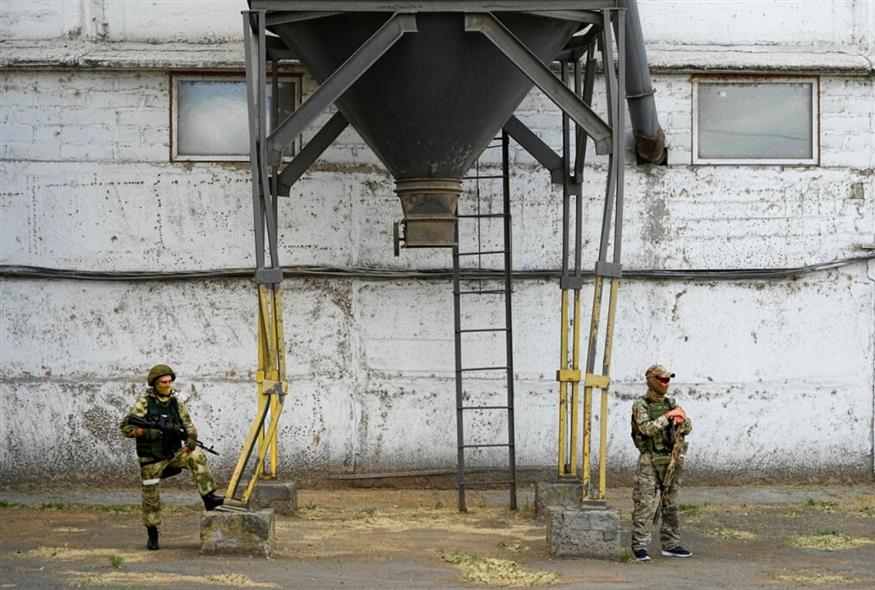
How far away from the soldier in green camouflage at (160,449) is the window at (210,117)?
3.54 m

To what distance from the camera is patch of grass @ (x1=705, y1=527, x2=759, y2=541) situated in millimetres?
11852

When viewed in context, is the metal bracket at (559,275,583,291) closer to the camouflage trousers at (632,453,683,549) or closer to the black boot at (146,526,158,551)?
the camouflage trousers at (632,453,683,549)

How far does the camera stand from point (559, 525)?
10578 millimetres

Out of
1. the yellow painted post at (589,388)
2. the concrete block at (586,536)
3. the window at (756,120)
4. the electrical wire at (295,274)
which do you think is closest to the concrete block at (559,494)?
the yellow painted post at (589,388)

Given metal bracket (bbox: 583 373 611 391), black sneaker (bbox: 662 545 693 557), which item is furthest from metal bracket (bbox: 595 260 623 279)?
black sneaker (bbox: 662 545 693 557)

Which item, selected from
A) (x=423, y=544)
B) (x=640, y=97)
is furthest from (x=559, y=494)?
(x=640, y=97)

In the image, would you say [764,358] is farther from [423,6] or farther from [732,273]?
[423,6]

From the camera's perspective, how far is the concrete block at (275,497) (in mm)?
12359

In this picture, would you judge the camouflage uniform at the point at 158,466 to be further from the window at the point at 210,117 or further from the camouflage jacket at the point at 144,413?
the window at the point at 210,117

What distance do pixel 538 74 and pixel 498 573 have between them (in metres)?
3.57

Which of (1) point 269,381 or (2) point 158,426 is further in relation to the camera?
(1) point 269,381

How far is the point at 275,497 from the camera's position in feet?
40.6

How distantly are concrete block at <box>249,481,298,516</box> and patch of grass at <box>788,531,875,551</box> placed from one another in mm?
4141

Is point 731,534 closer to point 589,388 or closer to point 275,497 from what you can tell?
point 589,388
